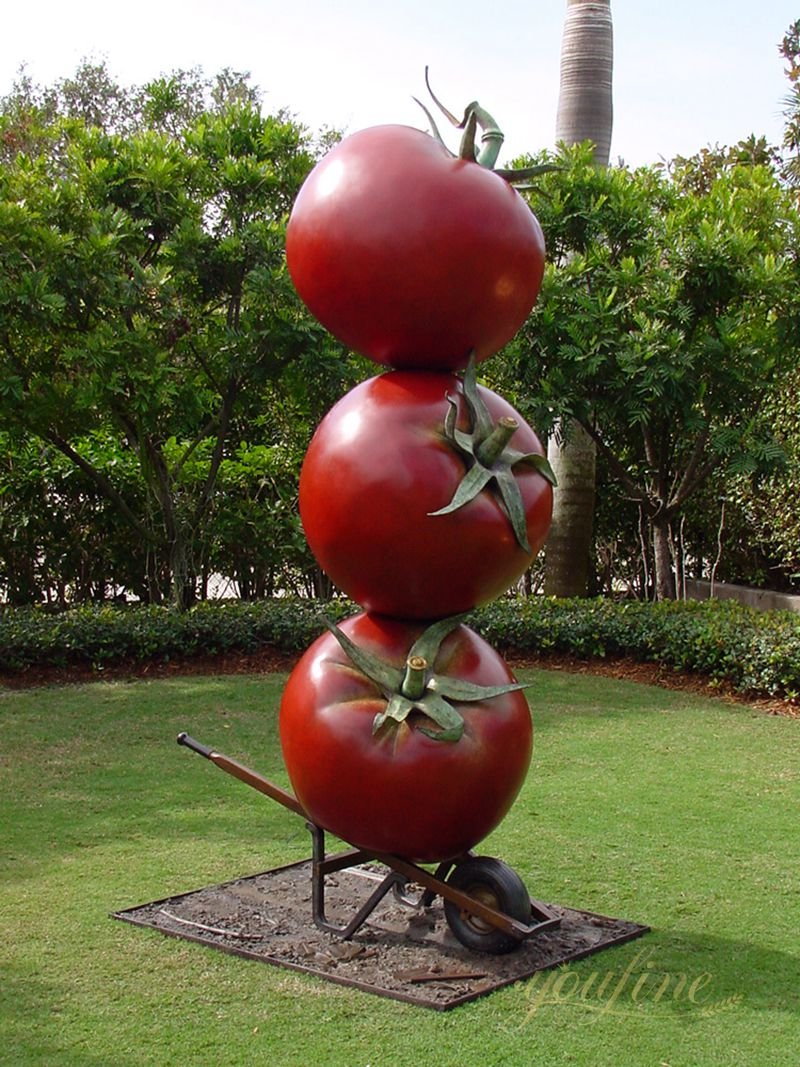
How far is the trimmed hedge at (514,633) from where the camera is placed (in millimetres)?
10000

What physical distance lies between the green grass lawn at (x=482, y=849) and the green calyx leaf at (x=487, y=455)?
5.18 feet

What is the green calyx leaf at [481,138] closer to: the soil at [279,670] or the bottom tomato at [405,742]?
the bottom tomato at [405,742]

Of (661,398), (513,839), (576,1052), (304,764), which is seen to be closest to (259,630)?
(661,398)

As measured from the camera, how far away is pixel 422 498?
438 centimetres

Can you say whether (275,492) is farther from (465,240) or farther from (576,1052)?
(576,1052)

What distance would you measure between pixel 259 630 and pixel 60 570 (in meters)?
2.73

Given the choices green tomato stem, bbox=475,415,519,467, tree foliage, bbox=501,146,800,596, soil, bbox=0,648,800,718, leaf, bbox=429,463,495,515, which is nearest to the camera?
leaf, bbox=429,463,495,515

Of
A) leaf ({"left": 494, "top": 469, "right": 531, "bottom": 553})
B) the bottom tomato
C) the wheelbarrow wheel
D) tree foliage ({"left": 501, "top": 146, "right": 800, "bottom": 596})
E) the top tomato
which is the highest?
tree foliage ({"left": 501, "top": 146, "right": 800, "bottom": 596})

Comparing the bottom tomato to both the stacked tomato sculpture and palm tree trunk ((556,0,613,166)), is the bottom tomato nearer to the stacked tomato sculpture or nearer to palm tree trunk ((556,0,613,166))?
the stacked tomato sculpture

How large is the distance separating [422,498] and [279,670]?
21.0 ft

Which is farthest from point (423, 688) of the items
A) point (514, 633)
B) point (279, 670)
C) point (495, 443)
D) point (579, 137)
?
point (579, 137)

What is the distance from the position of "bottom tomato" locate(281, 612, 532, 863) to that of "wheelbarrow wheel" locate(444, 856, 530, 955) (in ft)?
0.35

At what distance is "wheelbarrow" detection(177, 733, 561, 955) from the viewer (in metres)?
4.53

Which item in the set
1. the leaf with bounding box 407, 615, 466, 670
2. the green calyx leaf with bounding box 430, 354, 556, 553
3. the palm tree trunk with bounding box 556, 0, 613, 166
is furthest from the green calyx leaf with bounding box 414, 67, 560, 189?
the palm tree trunk with bounding box 556, 0, 613, 166
